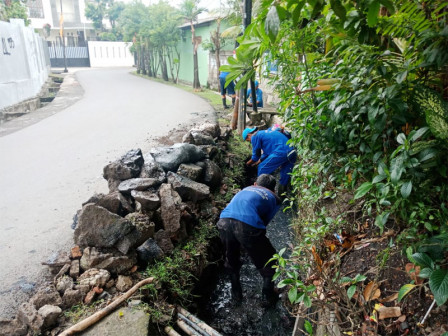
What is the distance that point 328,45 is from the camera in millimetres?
2734

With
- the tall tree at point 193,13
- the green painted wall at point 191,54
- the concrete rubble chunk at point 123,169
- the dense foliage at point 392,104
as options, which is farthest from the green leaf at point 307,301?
→ the tall tree at point 193,13

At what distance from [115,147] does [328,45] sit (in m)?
5.91

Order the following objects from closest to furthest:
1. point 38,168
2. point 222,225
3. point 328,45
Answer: point 328,45 → point 222,225 → point 38,168

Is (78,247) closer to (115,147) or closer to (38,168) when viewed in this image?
(38,168)

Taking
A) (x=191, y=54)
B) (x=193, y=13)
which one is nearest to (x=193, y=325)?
(x=193, y=13)

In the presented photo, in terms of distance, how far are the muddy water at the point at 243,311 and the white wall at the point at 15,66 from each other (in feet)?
37.3

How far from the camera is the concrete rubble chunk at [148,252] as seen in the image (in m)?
3.70

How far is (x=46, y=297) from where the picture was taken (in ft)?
9.83

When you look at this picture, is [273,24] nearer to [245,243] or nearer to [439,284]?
[439,284]

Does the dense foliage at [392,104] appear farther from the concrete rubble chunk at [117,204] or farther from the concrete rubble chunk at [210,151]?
the concrete rubble chunk at [210,151]

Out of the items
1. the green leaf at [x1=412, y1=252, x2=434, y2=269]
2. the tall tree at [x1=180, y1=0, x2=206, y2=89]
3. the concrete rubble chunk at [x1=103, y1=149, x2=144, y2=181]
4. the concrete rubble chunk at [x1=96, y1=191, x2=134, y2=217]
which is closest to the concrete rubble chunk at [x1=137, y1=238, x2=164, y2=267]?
the concrete rubble chunk at [x1=96, y1=191, x2=134, y2=217]

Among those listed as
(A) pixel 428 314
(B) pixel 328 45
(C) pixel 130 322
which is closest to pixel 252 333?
(C) pixel 130 322

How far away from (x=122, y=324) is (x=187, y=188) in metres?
2.25

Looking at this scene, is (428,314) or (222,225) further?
(222,225)
